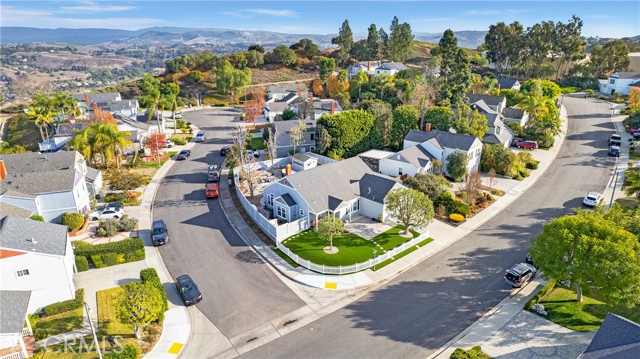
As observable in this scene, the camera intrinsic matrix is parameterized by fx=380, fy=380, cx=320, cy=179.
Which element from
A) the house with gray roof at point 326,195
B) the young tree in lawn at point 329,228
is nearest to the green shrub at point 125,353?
the young tree in lawn at point 329,228

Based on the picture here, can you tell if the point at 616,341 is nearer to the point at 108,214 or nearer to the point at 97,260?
the point at 97,260

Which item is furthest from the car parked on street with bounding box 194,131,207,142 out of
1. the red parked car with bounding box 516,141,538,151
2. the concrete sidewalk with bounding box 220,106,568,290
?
the red parked car with bounding box 516,141,538,151

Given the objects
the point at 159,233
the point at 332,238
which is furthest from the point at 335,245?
the point at 159,233

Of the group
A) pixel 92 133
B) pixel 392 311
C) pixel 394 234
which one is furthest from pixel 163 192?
pixel 392 311

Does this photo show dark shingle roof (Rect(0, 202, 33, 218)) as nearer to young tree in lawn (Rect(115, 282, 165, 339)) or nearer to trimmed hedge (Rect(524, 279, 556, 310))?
young tree in lawn (Rect(115, 282, 165, 339))

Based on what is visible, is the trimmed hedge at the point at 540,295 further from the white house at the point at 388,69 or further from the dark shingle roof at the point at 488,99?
the white house at the point at 388,69

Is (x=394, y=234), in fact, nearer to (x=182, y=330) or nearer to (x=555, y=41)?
(x=182, y=330)

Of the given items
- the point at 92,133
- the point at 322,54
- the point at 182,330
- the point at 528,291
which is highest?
the point at 322,54
